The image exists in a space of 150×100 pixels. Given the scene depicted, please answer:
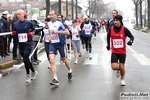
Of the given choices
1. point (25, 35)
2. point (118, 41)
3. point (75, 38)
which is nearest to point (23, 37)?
point (25, 35)

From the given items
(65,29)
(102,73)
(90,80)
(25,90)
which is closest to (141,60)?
(102,73)

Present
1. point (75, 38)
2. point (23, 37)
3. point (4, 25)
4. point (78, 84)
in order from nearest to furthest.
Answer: point (78, 84), point (23, 37), point (75, 38), point (4, 25)

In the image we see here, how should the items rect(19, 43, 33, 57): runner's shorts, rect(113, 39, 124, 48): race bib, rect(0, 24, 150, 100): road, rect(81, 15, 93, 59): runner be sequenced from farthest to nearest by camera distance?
rect(81, 15, 93, 59): runner
rect(19, 43, 33, 57): runner's shorts
rect(113, 39, 124, 48): race bib
rect(0, 24, 150, 100): road

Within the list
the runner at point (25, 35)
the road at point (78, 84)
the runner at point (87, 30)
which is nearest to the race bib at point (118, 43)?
the road at point (78, 84)

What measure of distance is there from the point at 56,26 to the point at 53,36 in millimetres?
283

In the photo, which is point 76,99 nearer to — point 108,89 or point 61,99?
point 61,99

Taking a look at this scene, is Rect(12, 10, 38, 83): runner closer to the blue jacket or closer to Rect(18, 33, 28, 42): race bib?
Rect(18, 33, 28, 42): race bib

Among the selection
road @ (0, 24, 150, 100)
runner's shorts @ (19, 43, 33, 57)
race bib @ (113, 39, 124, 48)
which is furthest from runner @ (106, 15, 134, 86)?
runner's shorts @ (19, 43, 33, 57)

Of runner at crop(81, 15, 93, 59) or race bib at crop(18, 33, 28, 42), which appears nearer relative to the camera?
race bib at crop(18, 33, 28, 42)

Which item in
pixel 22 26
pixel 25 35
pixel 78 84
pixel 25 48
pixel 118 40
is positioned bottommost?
pixel 78 84

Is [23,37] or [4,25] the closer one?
[23,37]

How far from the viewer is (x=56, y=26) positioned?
8.61m

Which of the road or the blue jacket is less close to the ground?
the blue jacket

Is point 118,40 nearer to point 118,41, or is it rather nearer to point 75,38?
point 118,41
